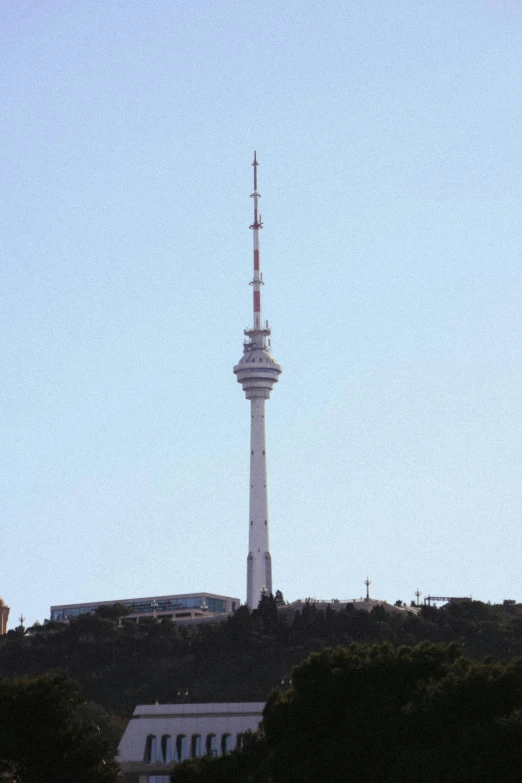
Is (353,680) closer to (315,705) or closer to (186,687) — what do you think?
(315,705)

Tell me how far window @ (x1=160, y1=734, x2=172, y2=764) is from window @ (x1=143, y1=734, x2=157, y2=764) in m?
0.67

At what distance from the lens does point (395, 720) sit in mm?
66188

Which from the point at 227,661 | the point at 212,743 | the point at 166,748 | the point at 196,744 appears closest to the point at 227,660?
the point at 227,661

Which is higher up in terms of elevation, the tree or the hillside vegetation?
the hillside vegetation

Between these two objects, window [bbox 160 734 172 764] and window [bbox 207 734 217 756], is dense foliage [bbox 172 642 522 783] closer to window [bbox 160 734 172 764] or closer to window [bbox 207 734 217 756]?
window [bbox 207 734 217 756]

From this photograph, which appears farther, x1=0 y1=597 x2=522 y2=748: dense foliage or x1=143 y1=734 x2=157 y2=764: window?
x1=0 y1=597 x2=522 y2=748: dense foliage

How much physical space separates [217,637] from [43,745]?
4678 inches

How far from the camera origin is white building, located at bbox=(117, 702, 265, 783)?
366 ft

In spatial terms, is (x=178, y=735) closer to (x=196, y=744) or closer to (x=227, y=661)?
(x=196, y=744)

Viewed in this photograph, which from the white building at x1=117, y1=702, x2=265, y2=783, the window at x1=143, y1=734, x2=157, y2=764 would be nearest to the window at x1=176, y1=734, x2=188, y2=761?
the white building at x1=117, y1=702, x2=265, y2=783

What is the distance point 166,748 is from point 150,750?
1.38 metres

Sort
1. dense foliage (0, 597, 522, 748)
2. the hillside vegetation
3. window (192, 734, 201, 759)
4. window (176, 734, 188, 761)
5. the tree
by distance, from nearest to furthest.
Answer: the tree
window (192, 734, 201, 759)
window (176, 734, 188, 761)
dense foliage (0, 597, 522, 748)
the hillside vegetation

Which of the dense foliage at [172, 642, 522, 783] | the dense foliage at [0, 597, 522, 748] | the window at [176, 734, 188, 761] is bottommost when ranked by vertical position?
the dense foliage at [172, 642, 522, 783]

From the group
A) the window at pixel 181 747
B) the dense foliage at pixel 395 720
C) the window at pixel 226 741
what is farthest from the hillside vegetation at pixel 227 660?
the dense foliage at pixel 395 720
